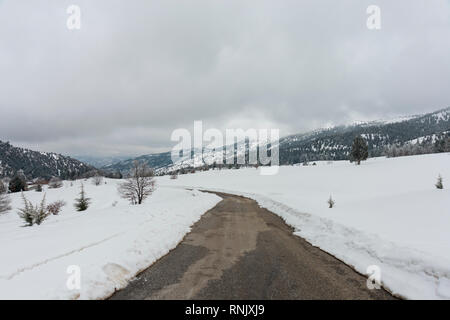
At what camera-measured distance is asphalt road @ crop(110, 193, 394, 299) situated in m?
4.64

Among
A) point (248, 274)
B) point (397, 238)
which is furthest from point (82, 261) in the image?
point (397, 238)

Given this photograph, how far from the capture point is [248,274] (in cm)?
560

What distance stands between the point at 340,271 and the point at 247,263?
247cm

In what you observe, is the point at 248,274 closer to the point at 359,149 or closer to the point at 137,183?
the point at 137,183

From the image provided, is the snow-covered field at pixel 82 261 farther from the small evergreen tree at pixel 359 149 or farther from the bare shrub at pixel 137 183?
the small evergreen tree at pixel 359 149

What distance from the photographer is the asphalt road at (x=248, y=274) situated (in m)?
4.64

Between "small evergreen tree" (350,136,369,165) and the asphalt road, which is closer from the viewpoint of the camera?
the asphalt road

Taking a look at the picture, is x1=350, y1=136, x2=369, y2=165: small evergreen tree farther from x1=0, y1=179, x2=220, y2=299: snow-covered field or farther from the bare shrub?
x1=0, y1=179, x2=220, y2=299: snow-covered field

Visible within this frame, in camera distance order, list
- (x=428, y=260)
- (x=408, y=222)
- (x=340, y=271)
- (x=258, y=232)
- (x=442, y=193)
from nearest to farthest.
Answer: (x=428, y=260) < (x=340, y=271) < (x=408, y=222) < (x=258, y=232) < (x=442, y=193)

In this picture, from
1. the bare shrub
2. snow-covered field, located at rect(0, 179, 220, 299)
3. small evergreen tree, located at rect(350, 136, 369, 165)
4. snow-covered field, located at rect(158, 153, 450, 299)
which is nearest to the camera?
snow-covered field, located at rect(0, 179, 220, 299)

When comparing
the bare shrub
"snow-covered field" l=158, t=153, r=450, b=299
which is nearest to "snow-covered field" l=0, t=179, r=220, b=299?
"snow-covered field" l=158, t=153, r=450, b=299
